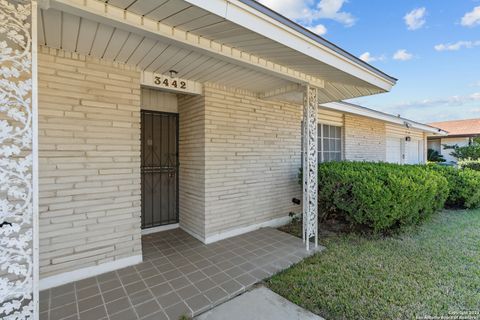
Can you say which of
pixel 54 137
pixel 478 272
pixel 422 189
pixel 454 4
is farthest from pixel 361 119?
pixel 54 137

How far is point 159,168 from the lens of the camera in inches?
182

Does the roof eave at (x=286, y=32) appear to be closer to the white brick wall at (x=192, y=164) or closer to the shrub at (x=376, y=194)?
the shrub at (x=376, y=194)

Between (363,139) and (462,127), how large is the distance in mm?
18984

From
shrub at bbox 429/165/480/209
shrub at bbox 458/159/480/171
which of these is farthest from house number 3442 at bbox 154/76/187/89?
shrub at bbox 458/159/480/171

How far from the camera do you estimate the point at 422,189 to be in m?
4.37

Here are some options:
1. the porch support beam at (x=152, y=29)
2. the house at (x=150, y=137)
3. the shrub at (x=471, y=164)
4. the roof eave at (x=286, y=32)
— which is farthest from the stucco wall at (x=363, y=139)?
the porch support beam at (x=152, y=29)

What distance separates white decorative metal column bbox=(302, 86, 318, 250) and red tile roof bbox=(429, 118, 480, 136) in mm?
19490

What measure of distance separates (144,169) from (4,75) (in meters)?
2.98

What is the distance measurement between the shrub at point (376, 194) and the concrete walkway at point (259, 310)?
2.37 metres

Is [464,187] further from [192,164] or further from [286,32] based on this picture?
[192,164]

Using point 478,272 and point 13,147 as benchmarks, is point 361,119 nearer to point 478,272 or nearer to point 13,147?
point 478,272

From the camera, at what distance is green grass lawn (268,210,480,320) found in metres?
2.32

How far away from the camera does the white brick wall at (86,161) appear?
2.64m

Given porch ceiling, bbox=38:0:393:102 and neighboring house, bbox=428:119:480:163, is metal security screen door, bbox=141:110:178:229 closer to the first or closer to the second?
porch ceiling, bbox=38:0:393:102
